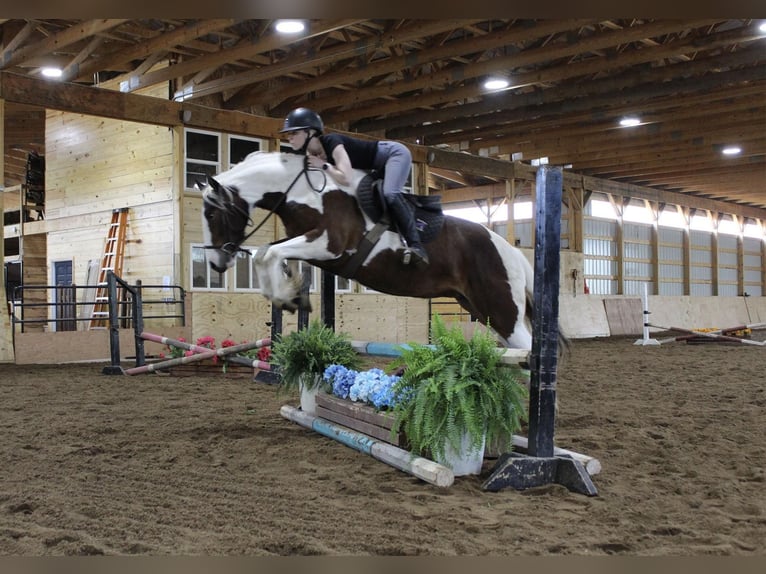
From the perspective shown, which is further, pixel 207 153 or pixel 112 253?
pixel 112 253

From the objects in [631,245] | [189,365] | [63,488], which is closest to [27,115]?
[189,365]

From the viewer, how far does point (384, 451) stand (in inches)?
133

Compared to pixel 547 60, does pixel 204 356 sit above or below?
below

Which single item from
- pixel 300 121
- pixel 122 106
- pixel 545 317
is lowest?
pixel 545 317

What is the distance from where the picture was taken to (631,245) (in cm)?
2058

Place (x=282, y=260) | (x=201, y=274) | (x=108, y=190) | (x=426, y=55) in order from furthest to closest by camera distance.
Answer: (x=108, y=190) < (x=201, y=274) < (x=426, y=55) < (x=282, y=260)

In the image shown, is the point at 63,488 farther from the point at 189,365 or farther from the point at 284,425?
the point at 189,365

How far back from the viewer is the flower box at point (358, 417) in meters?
3.49

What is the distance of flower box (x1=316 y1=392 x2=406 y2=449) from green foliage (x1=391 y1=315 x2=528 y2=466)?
0.17 metres

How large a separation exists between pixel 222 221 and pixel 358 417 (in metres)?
1.35

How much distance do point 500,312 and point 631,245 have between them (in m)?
17.5

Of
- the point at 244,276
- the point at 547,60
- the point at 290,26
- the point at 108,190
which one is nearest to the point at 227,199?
the point at 290,26

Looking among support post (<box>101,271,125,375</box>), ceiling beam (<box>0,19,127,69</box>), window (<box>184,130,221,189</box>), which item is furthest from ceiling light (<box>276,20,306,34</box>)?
support post (<box>101,271,125,375</box>)

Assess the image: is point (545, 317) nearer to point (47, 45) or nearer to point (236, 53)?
point (236, 53)
